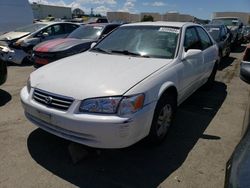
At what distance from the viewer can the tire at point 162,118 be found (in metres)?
3.14

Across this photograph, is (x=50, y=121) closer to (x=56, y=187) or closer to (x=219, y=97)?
(x=56, y=187)

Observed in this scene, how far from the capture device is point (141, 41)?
407cm

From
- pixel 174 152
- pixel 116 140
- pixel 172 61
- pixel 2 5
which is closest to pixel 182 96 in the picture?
pixel 172 61

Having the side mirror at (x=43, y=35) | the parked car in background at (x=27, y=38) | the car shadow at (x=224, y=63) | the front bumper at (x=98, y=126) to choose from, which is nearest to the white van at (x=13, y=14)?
the parked car in background at (x=27, y=38)

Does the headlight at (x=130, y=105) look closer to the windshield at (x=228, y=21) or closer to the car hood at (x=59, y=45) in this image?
the car hood at (x=59, y=45)

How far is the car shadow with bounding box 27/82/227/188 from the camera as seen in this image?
281 cm

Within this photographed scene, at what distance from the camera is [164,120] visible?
136 inches

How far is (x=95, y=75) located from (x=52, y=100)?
0.59 metres

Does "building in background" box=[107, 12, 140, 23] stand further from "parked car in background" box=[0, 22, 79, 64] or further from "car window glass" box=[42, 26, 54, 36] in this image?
"car window glass" box=[42, 26, 54, 36]

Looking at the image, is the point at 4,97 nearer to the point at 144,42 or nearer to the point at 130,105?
the point at 144,42

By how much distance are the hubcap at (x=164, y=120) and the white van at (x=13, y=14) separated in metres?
10.7

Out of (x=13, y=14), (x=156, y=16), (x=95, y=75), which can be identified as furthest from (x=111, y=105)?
(x=156, y=16)

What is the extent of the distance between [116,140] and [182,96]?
171 cm

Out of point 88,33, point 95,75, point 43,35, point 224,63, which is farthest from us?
point 224,63
